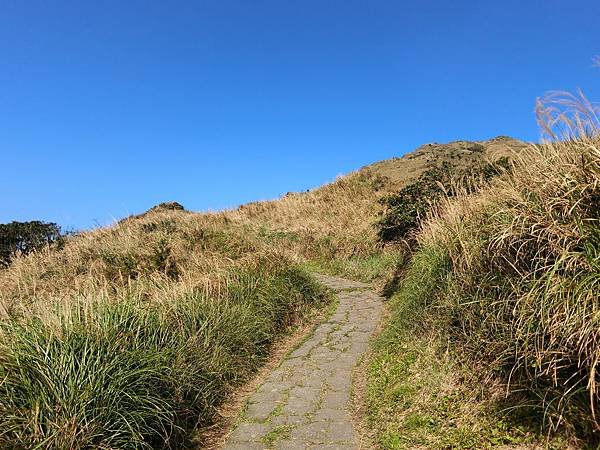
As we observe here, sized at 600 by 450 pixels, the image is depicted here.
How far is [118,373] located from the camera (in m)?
3.55

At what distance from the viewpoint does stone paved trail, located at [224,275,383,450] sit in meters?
3.89

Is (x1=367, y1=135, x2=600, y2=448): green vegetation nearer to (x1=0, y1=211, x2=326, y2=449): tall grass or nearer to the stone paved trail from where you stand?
the stone paved trail

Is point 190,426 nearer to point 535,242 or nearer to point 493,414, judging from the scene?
point 493,414

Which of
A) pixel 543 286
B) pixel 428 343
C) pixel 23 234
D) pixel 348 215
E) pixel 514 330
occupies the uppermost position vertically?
pixel 23 234

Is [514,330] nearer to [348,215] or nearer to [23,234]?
[348,215]

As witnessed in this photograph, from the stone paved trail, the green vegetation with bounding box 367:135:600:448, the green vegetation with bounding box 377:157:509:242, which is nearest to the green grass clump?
the stone paved trail

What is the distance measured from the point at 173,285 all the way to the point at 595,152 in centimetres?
522

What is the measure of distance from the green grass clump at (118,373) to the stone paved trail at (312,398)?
0.46 m

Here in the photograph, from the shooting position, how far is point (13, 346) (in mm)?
3553

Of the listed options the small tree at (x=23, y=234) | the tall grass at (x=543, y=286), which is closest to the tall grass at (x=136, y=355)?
the tall grass at (x=543, y=286)

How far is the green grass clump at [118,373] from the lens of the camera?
3.14 metres

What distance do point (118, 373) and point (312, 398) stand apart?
209 centimetres

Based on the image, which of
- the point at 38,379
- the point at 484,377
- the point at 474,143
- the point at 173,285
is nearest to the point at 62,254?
the point at 173,285

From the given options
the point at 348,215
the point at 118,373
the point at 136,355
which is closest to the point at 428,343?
the point at 136,355
